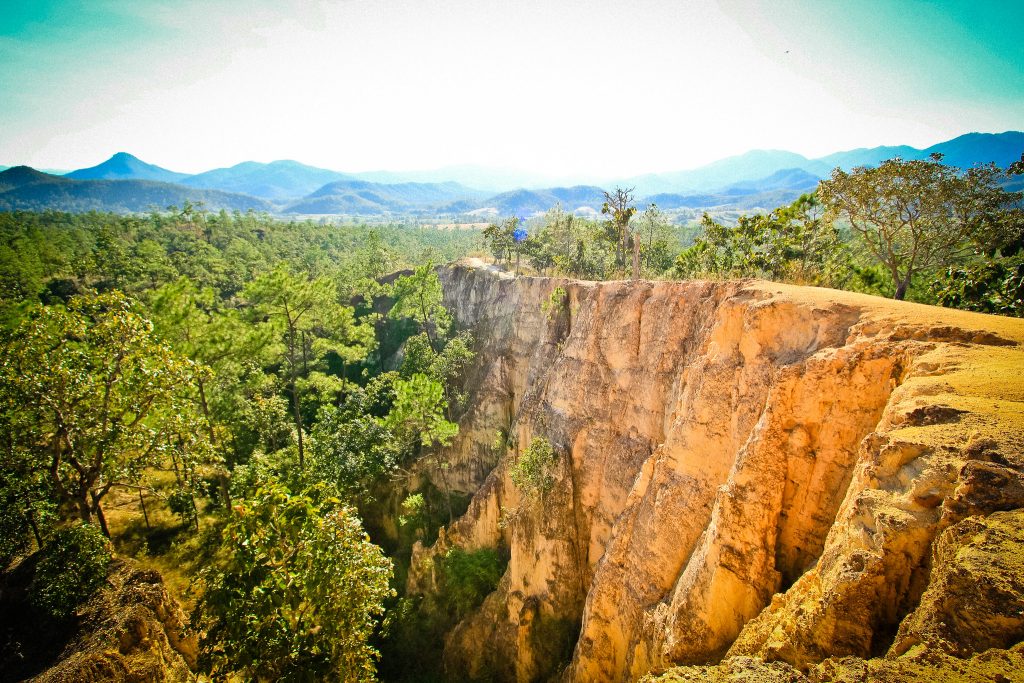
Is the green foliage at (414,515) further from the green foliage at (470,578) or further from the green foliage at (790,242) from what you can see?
the green foliage at (790,242)

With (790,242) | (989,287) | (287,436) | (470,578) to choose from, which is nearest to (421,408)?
(470,578)

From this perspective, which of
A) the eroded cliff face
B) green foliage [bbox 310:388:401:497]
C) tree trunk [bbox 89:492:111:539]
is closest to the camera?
the eroded cliff face

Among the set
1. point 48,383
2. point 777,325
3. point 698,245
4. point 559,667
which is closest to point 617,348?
point 777,325

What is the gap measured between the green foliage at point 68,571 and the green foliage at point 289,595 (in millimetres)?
4134

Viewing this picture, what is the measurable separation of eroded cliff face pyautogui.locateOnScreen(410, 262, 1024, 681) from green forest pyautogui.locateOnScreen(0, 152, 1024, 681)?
262 centimetres

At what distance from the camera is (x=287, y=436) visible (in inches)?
1120

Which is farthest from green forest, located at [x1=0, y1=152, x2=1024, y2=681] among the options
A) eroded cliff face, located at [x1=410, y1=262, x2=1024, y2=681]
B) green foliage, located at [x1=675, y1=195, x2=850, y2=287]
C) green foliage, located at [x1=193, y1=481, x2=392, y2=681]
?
eroded cliff face, located at [x1=410, y1=262, x2=1024, y2=681]

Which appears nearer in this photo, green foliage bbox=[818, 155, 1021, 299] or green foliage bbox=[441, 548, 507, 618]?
green foliage bbox=[818, 155, 1021, 299]

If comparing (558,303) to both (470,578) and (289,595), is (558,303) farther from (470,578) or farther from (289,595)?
(289,595)

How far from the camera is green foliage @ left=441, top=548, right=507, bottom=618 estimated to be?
767 inches

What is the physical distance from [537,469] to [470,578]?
6.64 m

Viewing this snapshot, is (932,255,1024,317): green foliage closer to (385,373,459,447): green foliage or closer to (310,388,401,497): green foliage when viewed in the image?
(385,373,459,447): green foliage

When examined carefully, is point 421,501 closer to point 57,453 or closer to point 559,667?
point 559,667

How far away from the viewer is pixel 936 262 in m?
21.6
